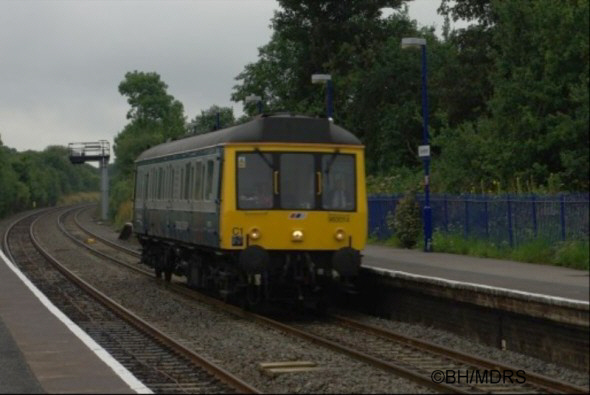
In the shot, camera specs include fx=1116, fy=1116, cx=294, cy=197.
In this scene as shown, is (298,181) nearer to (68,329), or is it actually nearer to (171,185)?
(68,329)

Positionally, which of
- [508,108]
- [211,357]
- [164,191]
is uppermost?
[508,108]

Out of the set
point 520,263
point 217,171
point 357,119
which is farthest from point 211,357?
point 357,119

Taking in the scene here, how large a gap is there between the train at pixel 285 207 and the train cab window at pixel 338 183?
0.06 feet

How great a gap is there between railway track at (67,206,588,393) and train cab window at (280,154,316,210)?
200 cm

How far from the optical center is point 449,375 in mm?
12797

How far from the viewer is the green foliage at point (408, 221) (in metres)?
29.6

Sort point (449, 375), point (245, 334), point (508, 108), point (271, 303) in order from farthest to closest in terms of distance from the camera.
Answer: point (508, 108) < point (271, 303) < point (245, 334) < point (449, 375)

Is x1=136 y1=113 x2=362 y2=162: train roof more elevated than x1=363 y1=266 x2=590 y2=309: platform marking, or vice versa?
x1=136 y1=113 x2=362 y2=162: train roof

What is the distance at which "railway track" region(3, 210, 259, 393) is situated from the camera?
12.5 m

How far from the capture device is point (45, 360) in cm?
1330

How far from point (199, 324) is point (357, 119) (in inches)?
1453

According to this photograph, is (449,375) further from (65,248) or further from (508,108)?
(65,248)

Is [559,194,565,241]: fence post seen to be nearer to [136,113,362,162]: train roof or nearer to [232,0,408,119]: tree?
[136,113,362,162]: train roof

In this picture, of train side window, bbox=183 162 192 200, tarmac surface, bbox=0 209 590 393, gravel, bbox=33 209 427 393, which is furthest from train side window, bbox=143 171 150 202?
train side window, bbox=183 162 192 200
